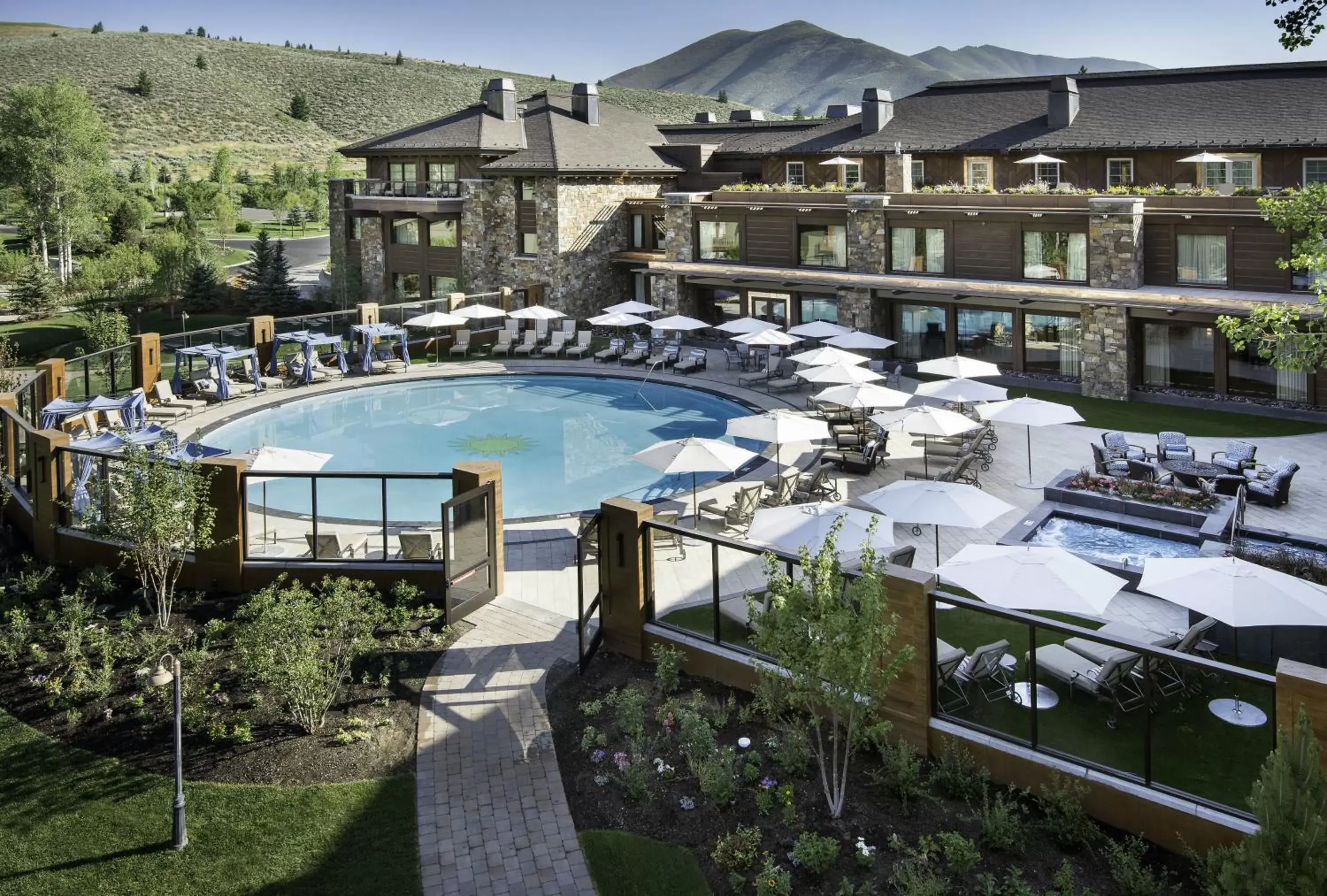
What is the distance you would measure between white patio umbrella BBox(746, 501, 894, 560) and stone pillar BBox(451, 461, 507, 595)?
3.12m

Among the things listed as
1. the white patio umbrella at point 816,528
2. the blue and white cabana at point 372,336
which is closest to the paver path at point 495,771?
the white patio umbrella at point 816,528

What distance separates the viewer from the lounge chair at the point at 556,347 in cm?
3356

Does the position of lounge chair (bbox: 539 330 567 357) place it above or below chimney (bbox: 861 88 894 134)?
below

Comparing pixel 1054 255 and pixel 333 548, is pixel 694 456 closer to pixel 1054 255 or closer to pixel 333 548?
pixel 333 548

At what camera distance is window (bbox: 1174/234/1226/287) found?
25.7m

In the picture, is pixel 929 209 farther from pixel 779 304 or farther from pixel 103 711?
pixel 103 711

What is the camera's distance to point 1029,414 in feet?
60.7

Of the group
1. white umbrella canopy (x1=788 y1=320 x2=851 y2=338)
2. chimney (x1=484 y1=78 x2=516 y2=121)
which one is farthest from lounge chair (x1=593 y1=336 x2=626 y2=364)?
chimney (x1=484 y1=78 x2=516 y2=121)

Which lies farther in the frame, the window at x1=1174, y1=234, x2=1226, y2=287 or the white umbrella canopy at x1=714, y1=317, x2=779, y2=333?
the white umbrella canopy at x1=714, y1=317, x2=779, y2=333

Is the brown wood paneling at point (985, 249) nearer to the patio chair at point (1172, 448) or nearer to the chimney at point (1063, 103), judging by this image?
the chimney at point (1063, 103)

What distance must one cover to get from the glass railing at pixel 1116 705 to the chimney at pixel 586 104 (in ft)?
120

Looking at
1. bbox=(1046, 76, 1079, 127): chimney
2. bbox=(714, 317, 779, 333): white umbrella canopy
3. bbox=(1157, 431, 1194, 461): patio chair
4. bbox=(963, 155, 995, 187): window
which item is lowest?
bbox=(1157, 431, 1194, 461): patio chair

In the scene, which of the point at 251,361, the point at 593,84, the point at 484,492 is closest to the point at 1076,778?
the point at 484,492

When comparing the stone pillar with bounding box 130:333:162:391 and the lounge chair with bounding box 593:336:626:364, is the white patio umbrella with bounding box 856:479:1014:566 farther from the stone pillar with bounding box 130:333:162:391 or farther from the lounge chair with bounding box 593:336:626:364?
the stone pillar with bounding box 130:333:162:391
